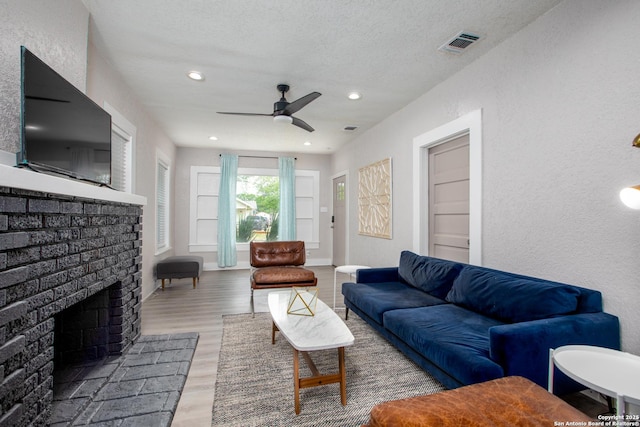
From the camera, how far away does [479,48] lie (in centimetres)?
265

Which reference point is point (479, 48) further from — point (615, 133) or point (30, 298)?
point (30, 298)

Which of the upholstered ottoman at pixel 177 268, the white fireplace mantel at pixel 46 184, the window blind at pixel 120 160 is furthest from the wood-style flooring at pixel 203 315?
the window blind at pixel 120 160

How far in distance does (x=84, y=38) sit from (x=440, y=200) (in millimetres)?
3605

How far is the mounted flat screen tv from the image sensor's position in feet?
4.87

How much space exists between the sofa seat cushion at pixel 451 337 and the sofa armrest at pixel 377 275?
0.94 metres

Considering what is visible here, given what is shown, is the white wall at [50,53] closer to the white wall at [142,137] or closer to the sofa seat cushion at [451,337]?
the white wall at [142,137]

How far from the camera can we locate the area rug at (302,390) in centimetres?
174

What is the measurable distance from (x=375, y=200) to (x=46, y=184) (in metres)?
4.03

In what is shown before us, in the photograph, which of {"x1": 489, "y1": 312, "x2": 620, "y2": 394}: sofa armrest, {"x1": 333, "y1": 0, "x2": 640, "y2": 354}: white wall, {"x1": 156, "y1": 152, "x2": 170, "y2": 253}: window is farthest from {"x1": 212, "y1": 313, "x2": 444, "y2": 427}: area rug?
{"x1": 156, "y1": 152, "x2": 170, "y2": 253}: window

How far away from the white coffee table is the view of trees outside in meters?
4.72

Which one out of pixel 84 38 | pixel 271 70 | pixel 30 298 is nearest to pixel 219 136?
pixel 271 70

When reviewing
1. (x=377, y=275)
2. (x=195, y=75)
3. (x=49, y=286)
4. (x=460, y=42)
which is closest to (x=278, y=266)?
(x=377, y=275)

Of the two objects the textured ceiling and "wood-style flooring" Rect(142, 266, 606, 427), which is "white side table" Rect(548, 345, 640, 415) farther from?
the textured ceiling

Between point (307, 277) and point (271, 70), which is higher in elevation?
point (271, 70)
